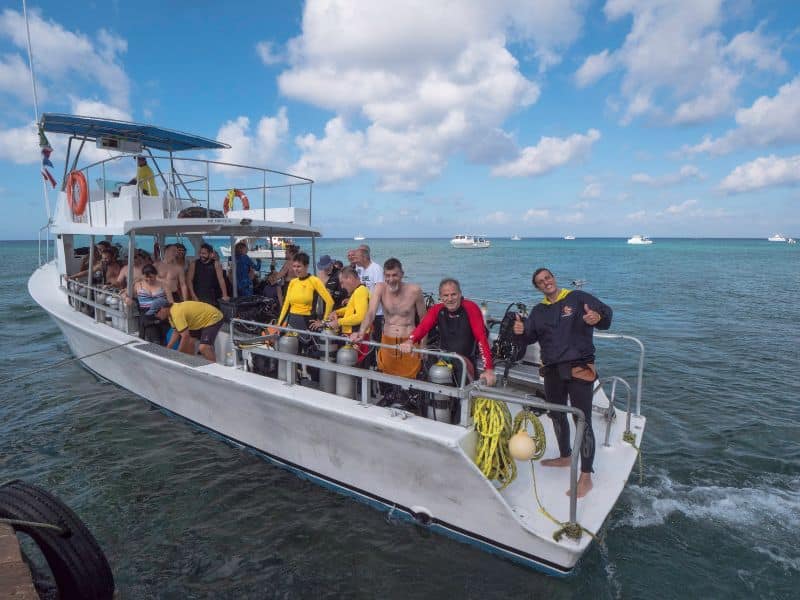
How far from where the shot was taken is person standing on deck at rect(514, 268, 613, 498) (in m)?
3.98

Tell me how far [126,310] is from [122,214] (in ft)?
4.71

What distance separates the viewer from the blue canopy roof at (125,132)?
7691mm

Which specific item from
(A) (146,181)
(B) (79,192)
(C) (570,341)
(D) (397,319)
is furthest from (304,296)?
(B) (79,192)

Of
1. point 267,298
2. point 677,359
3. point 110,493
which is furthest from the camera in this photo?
point 677,359

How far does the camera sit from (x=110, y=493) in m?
5.32

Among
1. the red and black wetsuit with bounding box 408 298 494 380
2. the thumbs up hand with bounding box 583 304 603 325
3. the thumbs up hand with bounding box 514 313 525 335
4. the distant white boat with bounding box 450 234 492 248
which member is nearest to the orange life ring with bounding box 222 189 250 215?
the red and black wetsuit with bounding box 408 298 494 380

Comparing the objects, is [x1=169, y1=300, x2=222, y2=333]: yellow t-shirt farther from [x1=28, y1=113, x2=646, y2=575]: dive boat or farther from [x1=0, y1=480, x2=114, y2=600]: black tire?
[x1=0, y1=480, x2=114, y2=600]: black tire

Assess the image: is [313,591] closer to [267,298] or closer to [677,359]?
[267,298]

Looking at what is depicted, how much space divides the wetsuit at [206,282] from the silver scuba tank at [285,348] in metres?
3.06

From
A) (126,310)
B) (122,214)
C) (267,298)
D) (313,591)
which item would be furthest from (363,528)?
(122,214)

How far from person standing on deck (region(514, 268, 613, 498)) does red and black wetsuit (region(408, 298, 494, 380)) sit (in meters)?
0.38

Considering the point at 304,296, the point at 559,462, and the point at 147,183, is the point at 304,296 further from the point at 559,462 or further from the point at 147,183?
the point at 147,183

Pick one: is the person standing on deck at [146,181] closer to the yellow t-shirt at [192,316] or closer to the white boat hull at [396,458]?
the yellow t-shirt at [192,316]

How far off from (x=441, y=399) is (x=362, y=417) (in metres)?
0.70
